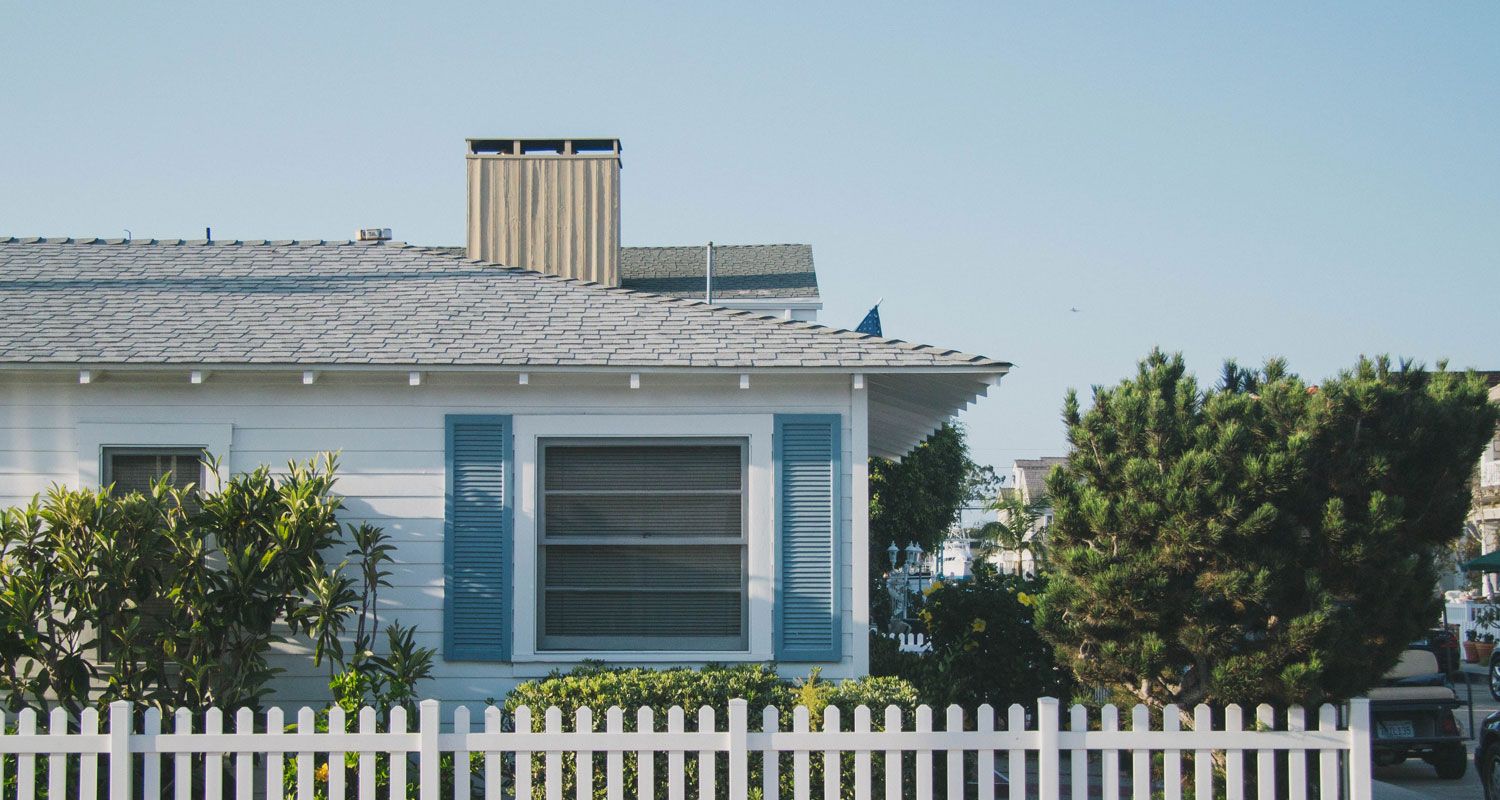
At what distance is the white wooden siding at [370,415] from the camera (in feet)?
28.3

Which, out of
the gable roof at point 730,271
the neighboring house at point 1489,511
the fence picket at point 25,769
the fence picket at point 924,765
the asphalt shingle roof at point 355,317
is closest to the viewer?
the fence picket at point 924,765

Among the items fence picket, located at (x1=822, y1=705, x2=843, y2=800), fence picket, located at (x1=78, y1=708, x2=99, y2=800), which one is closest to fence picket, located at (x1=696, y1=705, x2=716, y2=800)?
fence picket, located at (x1=822, y1=705, x2=843, y2=800)

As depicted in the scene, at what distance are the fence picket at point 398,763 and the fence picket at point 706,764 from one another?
0.86 meters

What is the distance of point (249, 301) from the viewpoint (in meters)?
9.76

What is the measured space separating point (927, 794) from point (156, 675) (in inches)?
189

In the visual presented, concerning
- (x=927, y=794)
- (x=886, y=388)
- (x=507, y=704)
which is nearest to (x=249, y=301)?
(x=507, y=704)

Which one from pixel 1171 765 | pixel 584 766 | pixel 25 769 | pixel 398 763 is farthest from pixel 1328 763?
pixel 25 769

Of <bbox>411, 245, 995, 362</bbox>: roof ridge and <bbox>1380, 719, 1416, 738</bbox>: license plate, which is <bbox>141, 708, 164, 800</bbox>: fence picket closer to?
<bbox>411, 245, 995, 362</bbox>: roof ridge

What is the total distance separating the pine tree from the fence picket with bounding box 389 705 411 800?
3483 millimetres

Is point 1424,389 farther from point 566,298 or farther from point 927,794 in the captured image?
point 566,298

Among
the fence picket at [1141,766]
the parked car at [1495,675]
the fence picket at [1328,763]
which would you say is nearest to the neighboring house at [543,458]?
the fence picket at [1141,766]

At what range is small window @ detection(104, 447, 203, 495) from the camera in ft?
28.7

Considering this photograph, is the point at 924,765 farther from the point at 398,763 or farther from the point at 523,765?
the point at 398,763

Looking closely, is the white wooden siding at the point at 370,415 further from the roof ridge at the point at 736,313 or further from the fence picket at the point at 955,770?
the fence picket at the point at 955,770
